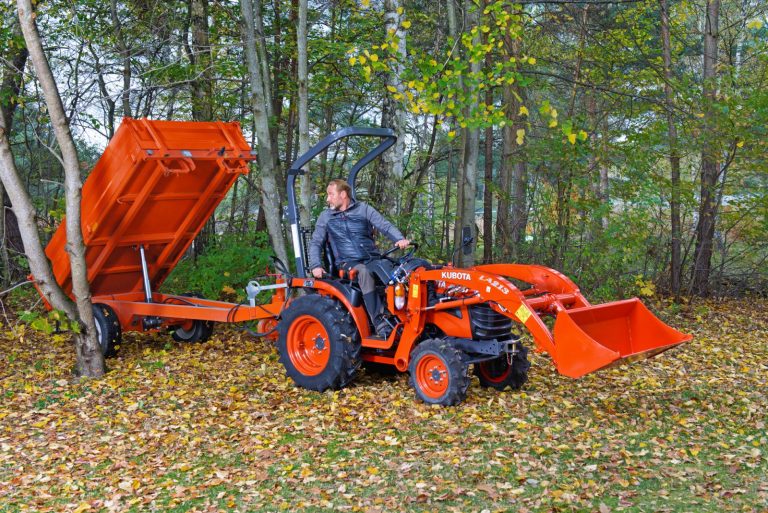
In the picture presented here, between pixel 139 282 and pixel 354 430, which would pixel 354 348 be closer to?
pixel 354 430

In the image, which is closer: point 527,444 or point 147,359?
point 527,444

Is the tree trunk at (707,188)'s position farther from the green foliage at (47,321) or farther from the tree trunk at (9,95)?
the tree trunk at (9,95)

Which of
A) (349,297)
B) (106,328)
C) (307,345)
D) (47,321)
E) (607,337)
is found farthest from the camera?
(106,328)

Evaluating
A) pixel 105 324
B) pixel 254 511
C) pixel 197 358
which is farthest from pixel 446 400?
pixel 105 324

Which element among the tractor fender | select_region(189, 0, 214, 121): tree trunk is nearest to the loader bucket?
the tractor fender

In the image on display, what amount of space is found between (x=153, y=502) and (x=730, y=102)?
9401 millimetres

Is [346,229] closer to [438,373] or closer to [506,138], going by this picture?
[438,373]

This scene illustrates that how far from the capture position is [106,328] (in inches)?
343

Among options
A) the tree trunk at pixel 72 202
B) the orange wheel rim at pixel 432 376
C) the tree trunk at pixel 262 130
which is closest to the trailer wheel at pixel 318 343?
the orange wheel rim at pixel 432 376

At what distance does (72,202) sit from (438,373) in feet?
12.7

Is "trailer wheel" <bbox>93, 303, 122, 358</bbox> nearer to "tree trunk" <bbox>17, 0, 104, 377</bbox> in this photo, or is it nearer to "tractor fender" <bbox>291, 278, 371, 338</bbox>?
"tree trunk" <bbox>17, 0, 104, 377</bbox>

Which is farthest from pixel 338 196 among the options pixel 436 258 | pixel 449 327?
pixel 436 258

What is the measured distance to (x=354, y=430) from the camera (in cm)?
622

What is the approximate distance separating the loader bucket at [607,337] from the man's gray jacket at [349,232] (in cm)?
200
